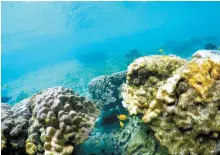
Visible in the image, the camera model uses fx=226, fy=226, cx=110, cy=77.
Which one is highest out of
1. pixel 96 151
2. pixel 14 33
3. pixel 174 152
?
pixel 174 152

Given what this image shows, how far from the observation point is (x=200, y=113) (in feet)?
9.52

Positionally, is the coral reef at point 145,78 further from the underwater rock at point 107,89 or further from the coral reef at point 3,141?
the underwater rock at point 107,89

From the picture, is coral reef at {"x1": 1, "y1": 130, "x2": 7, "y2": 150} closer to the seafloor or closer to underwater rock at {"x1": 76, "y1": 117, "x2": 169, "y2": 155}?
the seafloor

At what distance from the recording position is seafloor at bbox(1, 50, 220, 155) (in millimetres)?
2955

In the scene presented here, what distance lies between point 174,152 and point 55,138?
2055 millimetres

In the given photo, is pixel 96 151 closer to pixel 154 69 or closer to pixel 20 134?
pixel 20 134

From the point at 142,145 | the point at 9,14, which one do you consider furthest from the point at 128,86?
the point at 9,14

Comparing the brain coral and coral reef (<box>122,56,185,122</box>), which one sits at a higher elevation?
coral reef (<box>122,56,185,122</box>)

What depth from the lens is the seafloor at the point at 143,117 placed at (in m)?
2.96

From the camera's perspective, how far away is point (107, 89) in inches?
341

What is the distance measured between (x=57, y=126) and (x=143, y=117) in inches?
69.4

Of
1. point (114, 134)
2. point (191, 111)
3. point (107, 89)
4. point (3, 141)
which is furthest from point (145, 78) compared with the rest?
point (107, 89)

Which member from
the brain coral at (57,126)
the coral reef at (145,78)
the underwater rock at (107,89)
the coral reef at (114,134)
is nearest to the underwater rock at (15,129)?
the brain coral at (57,126)

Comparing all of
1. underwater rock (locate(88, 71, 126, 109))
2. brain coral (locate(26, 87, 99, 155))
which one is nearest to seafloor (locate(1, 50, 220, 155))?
brain coral (locate(26, 87, 99, 155))
